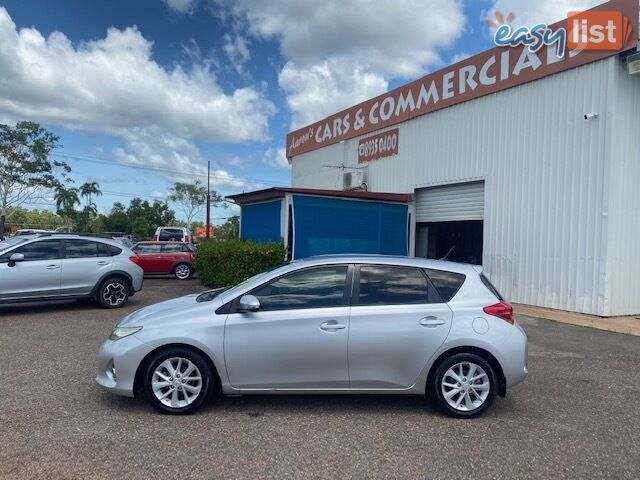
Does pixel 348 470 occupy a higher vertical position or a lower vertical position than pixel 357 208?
lower

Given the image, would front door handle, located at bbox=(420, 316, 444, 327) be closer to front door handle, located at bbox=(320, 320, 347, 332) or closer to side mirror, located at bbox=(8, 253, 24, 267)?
front door handle, located at bbox=(320, 320, 347, 332)

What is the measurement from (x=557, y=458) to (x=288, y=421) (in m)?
2.19

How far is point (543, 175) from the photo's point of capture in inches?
465

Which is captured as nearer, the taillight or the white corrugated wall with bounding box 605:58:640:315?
the taillight

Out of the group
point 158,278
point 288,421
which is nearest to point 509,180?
point 288,421

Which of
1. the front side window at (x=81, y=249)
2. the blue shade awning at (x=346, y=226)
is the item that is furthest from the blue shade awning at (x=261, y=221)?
the front side window at (x=81, y=249)

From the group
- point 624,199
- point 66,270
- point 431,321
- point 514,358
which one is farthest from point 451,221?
point 431,321

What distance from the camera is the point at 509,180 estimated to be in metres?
12.7

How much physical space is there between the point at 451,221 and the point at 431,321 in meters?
11.0

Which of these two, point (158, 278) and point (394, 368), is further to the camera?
point (158, 278)

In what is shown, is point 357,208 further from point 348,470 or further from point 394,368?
point 348,470

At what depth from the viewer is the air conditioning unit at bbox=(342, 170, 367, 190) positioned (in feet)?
61.8

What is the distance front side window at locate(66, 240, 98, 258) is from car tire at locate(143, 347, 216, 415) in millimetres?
6683

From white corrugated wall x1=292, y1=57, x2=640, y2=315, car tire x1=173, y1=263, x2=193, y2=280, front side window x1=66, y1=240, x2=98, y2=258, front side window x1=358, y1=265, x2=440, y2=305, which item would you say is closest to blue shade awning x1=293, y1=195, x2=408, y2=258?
white corrugated wall x1=292, y1=57, x2=640, y2=315
